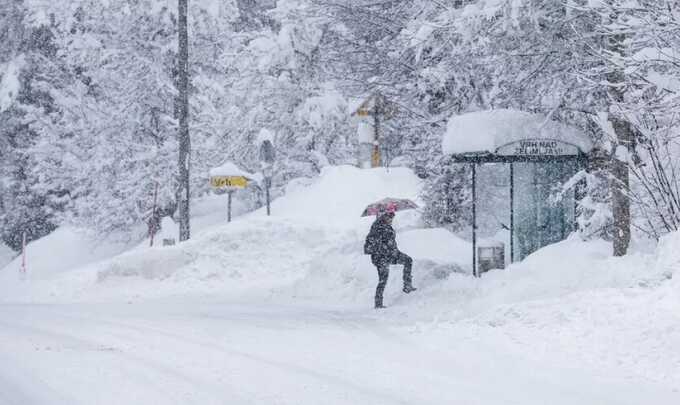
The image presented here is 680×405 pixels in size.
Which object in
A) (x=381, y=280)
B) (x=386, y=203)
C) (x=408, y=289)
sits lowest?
(x=408, y=289)

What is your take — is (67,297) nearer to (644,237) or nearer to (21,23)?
(644,237)

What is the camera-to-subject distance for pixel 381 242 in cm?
1510

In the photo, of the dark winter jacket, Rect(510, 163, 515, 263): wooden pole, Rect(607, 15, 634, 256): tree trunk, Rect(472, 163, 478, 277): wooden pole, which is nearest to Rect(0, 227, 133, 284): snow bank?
the dark winter jacket

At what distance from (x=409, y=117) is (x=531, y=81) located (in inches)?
223

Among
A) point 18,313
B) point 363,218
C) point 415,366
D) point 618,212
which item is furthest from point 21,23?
point 415,366

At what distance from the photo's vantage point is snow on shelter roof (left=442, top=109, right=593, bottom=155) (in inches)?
607

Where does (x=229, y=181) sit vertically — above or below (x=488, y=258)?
above

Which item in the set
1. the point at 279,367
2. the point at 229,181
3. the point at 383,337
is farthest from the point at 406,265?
the point at 229,181

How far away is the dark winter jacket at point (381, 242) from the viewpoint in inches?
593

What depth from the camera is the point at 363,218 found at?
981 inches

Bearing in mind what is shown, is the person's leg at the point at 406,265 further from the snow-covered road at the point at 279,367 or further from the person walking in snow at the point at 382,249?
the snow-covered road at the point at 279,367

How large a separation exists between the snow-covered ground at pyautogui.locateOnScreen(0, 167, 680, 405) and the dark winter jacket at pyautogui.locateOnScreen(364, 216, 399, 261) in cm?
84

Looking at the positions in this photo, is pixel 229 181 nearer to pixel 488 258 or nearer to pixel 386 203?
pixel 386 203

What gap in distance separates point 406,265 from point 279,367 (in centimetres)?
664
